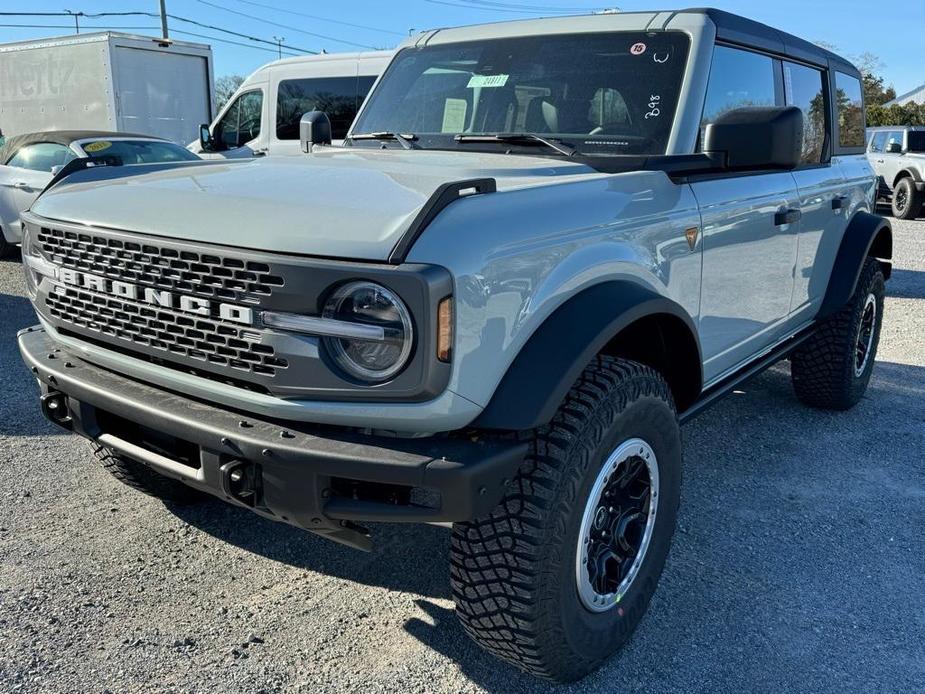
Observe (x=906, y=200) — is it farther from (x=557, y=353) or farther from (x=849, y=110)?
(x=557, y=353)

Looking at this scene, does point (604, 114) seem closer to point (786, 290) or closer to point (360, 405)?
point (786, 290)

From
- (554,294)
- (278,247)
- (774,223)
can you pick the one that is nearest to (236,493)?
(278,247)

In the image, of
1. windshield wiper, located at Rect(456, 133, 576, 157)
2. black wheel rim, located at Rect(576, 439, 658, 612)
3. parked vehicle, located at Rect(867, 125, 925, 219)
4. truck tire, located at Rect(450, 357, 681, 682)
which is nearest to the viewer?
truck tire, located at Rect(450, 357, 681, 682)

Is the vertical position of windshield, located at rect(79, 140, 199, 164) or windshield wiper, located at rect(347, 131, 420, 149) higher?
windshield wiper, located at rect(347, 131, 420, 149)

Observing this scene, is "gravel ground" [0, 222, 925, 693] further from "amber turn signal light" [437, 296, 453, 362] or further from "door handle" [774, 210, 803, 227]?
"door handle" [774, 210, 803, 227]

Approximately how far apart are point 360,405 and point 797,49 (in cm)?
330

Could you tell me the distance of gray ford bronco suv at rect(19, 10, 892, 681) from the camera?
6.45 feet

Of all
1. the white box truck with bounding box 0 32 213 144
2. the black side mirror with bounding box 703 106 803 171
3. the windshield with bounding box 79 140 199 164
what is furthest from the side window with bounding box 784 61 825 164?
the white box truck with bounding box 0 32 213 144

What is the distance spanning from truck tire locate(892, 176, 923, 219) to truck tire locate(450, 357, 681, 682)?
54.7 ft

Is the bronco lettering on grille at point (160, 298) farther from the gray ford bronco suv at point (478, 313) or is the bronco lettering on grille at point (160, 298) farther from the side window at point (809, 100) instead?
the side window at point (809, 100)

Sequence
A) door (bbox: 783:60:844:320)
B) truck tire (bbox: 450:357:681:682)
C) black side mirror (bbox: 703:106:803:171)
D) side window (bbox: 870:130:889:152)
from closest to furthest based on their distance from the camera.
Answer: truck tire (bbox: 450:357:681:682) < black side mirror (bbox: 703:106:803:171) < door (bbox: 783:60:844:320) < side window (bbox: 870:130:889:152)

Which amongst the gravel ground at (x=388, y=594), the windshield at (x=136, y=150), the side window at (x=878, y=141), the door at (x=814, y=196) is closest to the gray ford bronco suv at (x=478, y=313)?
the gravel ground at (x=388, y=594)

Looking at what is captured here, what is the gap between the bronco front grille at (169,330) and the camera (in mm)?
2074

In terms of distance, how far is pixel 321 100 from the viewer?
11.0 meters
